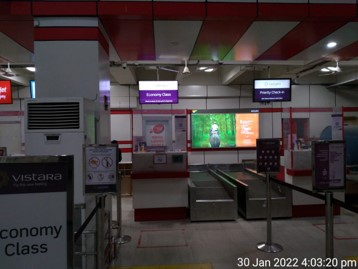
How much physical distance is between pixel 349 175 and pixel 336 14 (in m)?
4.42

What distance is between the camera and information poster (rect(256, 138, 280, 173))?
14.4 feet

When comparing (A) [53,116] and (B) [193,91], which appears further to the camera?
(B) [193,91]

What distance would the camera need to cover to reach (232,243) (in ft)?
14.8

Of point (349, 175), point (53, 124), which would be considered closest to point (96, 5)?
point (53, 124)

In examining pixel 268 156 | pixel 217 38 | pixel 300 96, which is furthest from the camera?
pixel 300 96

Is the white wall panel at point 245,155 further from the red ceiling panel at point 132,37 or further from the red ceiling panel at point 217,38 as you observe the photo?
the red ceiling panel at point 132,37

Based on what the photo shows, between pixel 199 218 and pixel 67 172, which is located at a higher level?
pixel 67 172

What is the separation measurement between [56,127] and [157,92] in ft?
14.5

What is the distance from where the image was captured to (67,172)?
1.54m

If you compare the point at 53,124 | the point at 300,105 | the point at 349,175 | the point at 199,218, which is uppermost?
the point at 300,105

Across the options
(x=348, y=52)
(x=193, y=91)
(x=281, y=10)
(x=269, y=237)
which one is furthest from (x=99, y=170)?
(x=193, y=91)

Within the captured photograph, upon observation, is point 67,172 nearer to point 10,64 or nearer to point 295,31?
point 295,31

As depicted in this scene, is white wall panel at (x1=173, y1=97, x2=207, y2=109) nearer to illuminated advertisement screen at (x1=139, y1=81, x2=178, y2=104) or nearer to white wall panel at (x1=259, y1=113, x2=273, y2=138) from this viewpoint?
white wall panel at (x1=259, y1=113, x2=273, y2=138)

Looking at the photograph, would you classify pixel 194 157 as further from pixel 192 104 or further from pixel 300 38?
pixel 300 38
